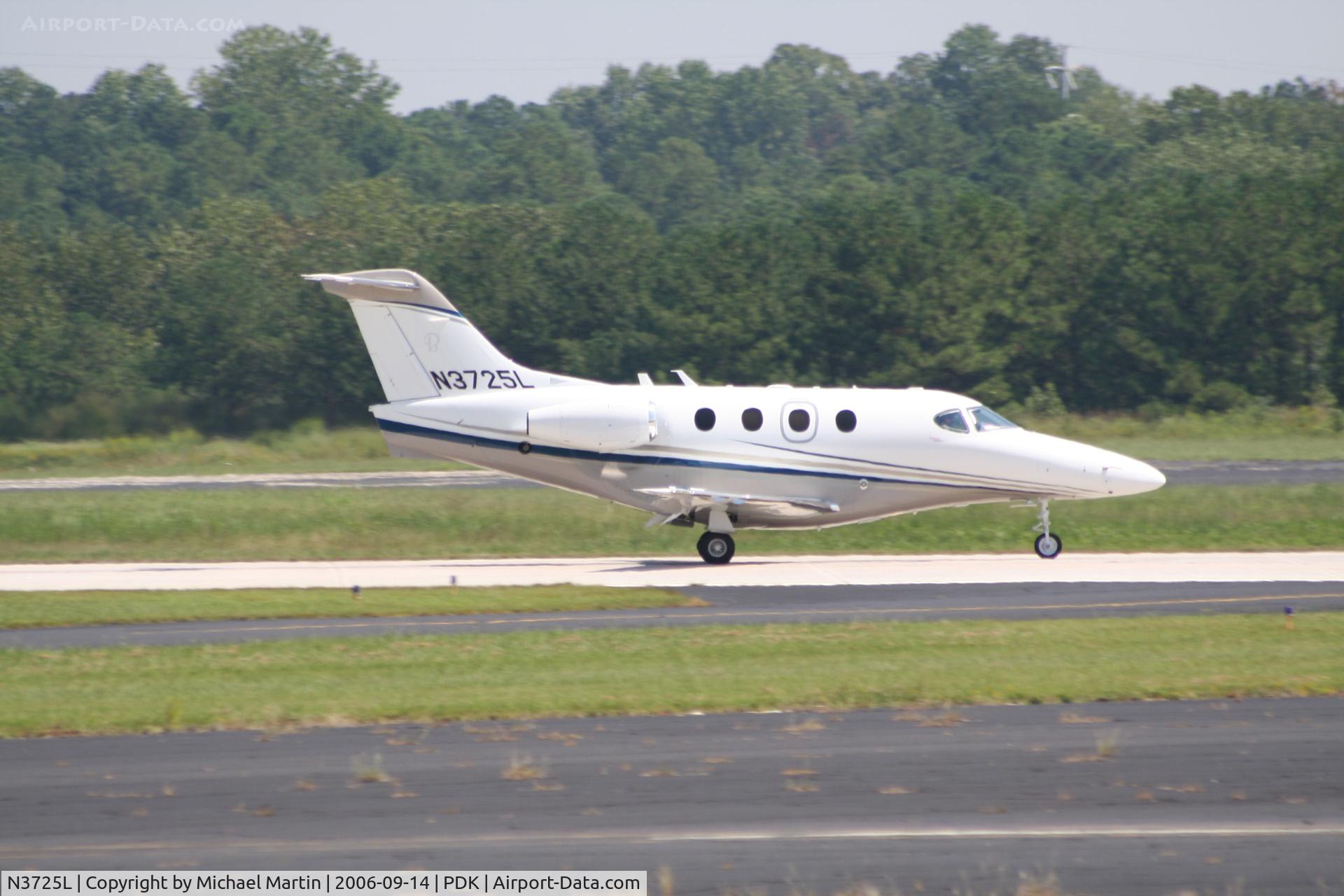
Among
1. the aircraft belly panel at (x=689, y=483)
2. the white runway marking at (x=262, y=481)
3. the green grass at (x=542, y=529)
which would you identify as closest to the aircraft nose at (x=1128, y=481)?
the aircraft belly panel at (x=689, y=483)

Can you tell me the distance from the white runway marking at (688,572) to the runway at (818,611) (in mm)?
895

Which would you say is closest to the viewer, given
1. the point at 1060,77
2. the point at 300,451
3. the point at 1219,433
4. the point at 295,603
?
the point at 295,603

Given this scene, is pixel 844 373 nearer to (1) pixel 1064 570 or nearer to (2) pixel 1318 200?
(2) pixel 1318 200

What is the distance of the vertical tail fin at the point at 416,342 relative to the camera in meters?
25.6

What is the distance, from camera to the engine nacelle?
25.3 m

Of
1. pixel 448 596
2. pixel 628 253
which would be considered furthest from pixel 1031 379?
pixel 448 596

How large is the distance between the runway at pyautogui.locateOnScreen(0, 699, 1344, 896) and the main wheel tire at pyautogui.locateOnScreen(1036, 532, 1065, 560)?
11938mm

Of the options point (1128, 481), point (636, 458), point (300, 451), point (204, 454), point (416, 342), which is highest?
point (416, 342)

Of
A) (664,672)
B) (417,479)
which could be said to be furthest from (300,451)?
(664,672)

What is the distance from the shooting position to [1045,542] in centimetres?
2606

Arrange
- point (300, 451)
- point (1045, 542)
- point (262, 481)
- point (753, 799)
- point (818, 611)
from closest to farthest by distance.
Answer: point (753, 799) → point (818, 611) → point (1045, 542) → point (262, 481) → point (300, 451)

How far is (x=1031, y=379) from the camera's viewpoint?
56.5 meters

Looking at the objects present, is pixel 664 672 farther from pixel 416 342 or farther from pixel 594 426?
pixel 416 342

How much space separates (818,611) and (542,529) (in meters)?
10.2
